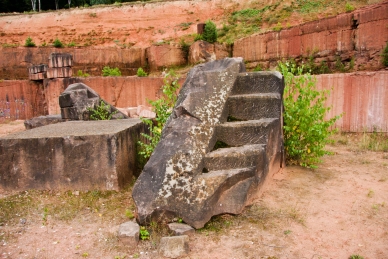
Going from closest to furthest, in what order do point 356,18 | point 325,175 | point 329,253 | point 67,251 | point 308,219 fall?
point 329,253, point 67,251, point 308,219, point 325,175, point 356,18

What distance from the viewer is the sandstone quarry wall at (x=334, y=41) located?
31.1ft

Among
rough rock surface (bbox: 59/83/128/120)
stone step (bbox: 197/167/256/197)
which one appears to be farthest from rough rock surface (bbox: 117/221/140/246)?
rough rock surface (bbox: 59/83/128/120)

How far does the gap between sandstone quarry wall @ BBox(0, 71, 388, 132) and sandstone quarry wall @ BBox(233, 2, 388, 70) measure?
2744mm

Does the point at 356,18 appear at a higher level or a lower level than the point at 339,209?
higher

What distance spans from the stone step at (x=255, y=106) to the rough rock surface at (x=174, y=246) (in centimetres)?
173

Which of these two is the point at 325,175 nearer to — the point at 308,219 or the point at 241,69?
the point at 308,219

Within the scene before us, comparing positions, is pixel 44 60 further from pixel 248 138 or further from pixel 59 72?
pixel 248 138

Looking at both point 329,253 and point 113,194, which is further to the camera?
point 113,194

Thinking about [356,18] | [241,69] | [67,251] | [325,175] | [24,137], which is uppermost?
[356,18]

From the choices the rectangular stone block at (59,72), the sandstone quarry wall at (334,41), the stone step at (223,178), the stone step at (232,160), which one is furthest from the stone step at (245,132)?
the rectangular stone block at (59,72)

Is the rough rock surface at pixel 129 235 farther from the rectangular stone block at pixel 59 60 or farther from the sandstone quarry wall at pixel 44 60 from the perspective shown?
the sandstone quarry wall at pixel 44 60

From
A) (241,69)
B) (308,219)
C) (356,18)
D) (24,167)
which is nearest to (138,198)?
(308,219)

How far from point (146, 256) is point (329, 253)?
1.45 meters

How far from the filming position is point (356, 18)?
10.3m
